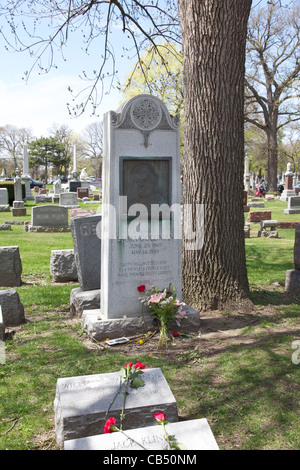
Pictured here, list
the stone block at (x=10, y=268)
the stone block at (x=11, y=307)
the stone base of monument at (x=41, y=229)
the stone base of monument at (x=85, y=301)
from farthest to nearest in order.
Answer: the stone base of monument at (x=41, y=229), the stone block at (x=10, y=268), the stone base of monument at (x=85, y=301), the stone block at (x=11, y=307)

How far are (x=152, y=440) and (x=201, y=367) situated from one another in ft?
6.17

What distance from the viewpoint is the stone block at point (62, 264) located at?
7953 mm

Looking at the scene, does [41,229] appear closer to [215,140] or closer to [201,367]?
[215,140]

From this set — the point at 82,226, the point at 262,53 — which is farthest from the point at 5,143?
the point at 82,226

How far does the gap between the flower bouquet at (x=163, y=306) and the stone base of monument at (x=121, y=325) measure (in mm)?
130

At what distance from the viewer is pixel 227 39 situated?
570cm

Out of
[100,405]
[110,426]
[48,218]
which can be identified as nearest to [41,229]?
[48,218]

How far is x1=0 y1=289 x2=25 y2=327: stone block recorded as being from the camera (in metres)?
5.39

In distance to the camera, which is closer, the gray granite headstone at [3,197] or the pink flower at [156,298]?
the pink flower at [156,298]

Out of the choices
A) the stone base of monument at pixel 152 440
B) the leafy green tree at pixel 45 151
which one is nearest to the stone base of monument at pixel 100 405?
the stone base of monument at pixel 152 440

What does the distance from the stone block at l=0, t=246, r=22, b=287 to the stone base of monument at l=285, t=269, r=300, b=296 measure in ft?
14.9

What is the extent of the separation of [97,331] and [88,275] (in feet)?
4.47

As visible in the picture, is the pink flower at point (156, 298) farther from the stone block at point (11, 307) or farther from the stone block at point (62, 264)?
the stone block at point (62, 264)
